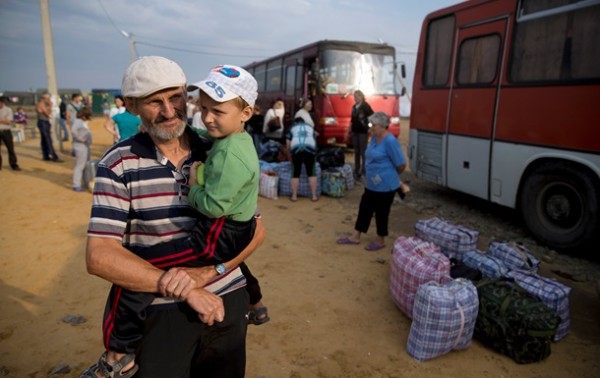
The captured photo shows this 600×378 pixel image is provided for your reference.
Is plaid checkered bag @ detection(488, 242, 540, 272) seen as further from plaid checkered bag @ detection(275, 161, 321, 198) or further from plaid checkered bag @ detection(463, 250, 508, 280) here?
plaid checkered bag @ detection(275, 161, 321, 198)

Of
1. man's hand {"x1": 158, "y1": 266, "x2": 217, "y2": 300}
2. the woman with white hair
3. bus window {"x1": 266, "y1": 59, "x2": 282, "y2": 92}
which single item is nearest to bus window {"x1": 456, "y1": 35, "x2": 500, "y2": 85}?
the woman with white hair

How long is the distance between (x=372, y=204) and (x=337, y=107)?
722 cm

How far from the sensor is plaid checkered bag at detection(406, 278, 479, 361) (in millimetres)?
3234

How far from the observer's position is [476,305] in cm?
339

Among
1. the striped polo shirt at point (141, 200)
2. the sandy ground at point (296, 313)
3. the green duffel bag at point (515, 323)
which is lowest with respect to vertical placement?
the sandy ground at point (296, 313)

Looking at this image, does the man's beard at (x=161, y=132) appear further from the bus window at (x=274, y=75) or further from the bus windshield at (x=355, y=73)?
the bus window at (x=274, y=75)

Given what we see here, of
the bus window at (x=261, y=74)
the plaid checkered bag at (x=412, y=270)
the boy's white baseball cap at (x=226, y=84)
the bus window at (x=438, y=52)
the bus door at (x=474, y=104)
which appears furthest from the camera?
the bus window at (x=261, y=74)

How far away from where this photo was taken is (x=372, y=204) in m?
5.56

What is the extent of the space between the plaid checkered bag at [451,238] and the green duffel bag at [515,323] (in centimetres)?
119

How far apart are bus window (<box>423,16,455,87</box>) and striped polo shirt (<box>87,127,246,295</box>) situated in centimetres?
719

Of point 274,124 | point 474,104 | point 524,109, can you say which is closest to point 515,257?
point 524,109

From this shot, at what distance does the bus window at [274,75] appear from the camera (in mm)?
15828

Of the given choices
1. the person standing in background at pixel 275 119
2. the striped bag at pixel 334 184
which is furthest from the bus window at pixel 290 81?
the striped bag at pixel 334 184

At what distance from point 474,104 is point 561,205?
7.40ft
